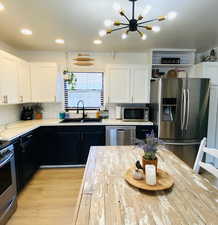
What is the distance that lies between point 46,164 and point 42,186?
0.63 m

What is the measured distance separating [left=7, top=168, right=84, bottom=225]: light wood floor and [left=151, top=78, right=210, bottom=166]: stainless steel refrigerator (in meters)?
1.87

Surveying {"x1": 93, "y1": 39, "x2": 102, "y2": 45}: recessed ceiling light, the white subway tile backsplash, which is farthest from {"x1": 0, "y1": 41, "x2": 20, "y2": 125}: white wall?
{"x1": 93, "y1": 39, "x2": 102, "y2": 45}: recessed ceiling light

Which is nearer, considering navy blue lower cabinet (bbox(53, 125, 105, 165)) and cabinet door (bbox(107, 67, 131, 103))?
navy blue lower cabinet (bbox(53, 125, 105, 165))

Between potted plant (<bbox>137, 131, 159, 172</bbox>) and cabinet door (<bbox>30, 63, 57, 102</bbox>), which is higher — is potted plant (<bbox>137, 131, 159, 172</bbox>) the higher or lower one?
the lower one

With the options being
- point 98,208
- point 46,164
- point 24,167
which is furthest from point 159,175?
point 46,164

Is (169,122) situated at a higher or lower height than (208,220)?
higher

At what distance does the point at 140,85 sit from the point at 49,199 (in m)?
2.71

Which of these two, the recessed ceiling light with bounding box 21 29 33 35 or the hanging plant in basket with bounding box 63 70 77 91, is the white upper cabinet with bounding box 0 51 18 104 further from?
the hanging plant in basket with bounding box 63 70 77 91

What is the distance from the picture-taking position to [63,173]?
9.90 ft

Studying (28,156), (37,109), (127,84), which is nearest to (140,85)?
(127,84)

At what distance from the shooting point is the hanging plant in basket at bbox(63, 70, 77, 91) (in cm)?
373

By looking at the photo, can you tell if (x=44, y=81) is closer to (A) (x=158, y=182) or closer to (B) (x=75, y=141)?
(B) (x=75, y=141)

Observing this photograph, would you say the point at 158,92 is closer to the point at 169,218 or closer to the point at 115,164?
the point at 115,164

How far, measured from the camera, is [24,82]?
3.15m
